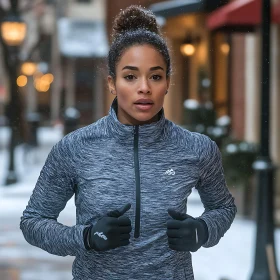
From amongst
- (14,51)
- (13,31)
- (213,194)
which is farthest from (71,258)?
(14,51)

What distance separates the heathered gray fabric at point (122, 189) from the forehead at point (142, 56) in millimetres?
204

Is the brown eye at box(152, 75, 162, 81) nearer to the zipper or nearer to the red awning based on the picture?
the zipper

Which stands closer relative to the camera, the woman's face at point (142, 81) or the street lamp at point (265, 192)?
the woman's face at point (142, 81)

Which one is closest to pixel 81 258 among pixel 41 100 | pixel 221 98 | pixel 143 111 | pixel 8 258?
pixel 143 111

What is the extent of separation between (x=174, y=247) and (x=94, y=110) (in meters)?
46.4

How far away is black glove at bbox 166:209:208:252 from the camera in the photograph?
7.66 feet

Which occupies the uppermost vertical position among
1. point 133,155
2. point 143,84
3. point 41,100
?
point 143,84

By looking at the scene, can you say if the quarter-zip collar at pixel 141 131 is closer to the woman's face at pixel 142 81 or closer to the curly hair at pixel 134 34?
the woman's face at pixel 142 81

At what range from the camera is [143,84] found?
2.45 meters

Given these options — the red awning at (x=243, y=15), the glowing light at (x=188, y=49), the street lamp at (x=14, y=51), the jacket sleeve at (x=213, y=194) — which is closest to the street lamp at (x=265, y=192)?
the red awning at (x=243, y=15)

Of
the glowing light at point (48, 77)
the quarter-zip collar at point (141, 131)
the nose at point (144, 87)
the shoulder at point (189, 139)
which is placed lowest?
the glowing light at point (48, 77)

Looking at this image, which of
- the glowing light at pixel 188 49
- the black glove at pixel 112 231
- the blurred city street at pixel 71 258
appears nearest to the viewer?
the black glove at pixel 112 231

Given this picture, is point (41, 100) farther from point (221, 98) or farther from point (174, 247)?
point (174, 247)

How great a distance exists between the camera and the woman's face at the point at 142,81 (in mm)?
2461
